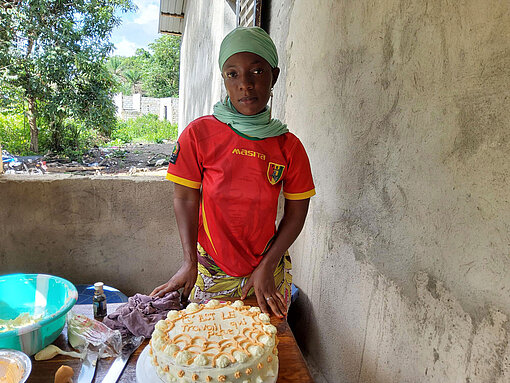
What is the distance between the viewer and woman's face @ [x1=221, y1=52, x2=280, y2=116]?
4.81ft

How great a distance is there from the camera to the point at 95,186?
263 centimetres

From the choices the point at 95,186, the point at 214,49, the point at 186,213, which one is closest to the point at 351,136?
the point at 186,213

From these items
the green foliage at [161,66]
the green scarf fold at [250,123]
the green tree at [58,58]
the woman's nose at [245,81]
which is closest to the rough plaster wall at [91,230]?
the green scarf fold at [250,123]

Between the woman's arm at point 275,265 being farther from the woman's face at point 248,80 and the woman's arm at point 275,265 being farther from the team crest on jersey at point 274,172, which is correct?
the woman's face at point 248,80

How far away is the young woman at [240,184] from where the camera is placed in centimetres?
148

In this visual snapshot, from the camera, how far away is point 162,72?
2520cm

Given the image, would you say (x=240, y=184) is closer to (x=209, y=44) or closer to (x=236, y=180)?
(x=236, y=180)

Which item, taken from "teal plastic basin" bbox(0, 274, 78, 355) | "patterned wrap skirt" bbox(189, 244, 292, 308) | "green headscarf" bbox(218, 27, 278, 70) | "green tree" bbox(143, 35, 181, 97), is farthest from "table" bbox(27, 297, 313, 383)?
"green tree" bbox(143, 35, 181, 97)

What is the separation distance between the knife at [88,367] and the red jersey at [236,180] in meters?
0.62

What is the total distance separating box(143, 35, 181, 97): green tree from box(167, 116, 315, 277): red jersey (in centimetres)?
2468

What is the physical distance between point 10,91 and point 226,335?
9.28 metres

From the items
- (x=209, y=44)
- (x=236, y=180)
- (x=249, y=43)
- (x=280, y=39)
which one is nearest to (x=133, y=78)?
(x=209, y=44)

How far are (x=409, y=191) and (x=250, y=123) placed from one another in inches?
27.3

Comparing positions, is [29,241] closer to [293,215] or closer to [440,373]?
[293,215]
